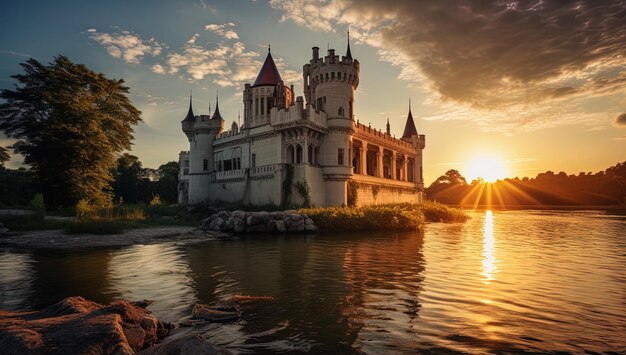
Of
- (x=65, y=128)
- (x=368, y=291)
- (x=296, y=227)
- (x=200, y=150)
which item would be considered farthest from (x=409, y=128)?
(x=368, y=291)

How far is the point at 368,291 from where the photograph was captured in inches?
352

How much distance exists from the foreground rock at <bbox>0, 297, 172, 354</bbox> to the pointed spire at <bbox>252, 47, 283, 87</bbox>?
38291mm

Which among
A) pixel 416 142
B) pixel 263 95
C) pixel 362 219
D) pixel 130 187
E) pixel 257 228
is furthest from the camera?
pixel 130 187

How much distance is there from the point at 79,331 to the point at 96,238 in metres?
16.1

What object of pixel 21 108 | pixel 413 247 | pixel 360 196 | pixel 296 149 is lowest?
A: pixel 413 247

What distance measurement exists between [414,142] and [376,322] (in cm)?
5371

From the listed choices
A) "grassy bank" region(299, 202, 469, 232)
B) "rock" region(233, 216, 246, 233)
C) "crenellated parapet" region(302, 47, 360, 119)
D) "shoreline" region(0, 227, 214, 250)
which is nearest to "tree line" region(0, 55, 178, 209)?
"shoreline" region(0, 227, 214, 250)

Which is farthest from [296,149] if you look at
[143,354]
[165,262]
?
→ [143,354]

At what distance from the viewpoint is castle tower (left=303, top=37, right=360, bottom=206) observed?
35.7 meters

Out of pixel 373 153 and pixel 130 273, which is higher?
pixel 373 153

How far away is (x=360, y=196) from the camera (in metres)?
39.2

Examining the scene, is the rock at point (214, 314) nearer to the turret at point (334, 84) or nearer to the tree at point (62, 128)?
the tree at point (62, 128)

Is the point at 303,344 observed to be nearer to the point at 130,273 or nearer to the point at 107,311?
the point at 107,311

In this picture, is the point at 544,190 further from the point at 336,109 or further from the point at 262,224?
the point at 262,224
